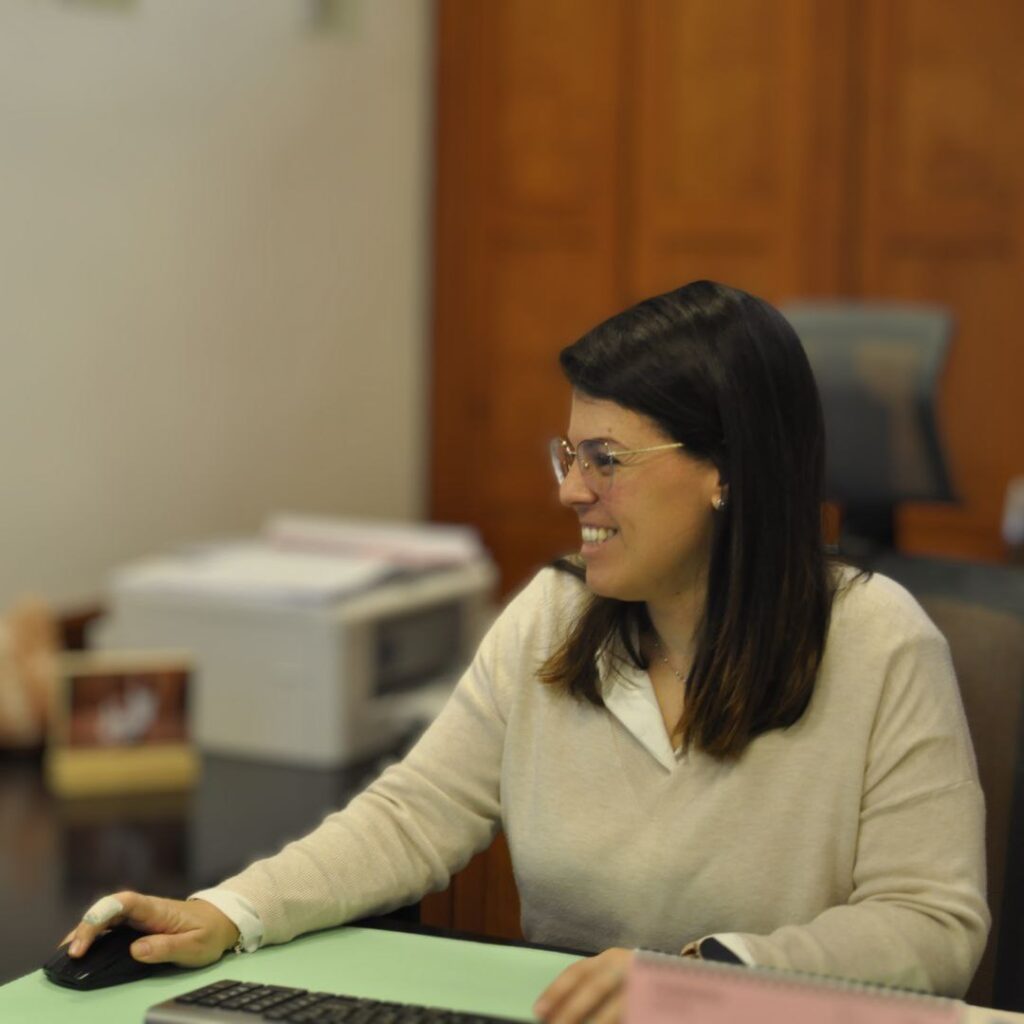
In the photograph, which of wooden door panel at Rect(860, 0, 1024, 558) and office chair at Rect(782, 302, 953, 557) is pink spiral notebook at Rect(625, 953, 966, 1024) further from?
wooden door panel at Rect(860, 0, 1024, 558)

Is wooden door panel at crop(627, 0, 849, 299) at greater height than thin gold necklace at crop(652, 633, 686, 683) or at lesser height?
greater

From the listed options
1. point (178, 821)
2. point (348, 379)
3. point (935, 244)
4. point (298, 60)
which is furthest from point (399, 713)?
point (935, 244)

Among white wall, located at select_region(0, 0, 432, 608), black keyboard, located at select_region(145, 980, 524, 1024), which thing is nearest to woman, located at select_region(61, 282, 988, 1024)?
black keyboard, located at select_region(145, 980, 524, 1024)

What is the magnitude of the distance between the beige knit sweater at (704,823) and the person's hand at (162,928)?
0.16 feet

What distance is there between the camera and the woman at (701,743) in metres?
1.36

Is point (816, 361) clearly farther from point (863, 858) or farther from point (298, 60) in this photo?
point (863, 858)

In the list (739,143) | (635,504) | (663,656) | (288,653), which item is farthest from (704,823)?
(739,143)

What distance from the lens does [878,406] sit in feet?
10.5

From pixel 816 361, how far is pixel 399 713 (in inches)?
42.3

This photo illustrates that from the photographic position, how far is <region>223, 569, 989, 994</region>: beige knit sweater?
134 centimetres

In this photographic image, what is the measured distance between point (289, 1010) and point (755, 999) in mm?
370

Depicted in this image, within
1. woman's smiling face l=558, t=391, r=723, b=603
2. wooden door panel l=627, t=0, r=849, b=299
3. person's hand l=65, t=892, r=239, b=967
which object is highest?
wooden door panel l=627, t=0, r=849, b=299

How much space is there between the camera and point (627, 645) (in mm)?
1532

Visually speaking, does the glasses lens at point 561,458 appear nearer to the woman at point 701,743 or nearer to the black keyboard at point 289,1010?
the woman at point 701,743
